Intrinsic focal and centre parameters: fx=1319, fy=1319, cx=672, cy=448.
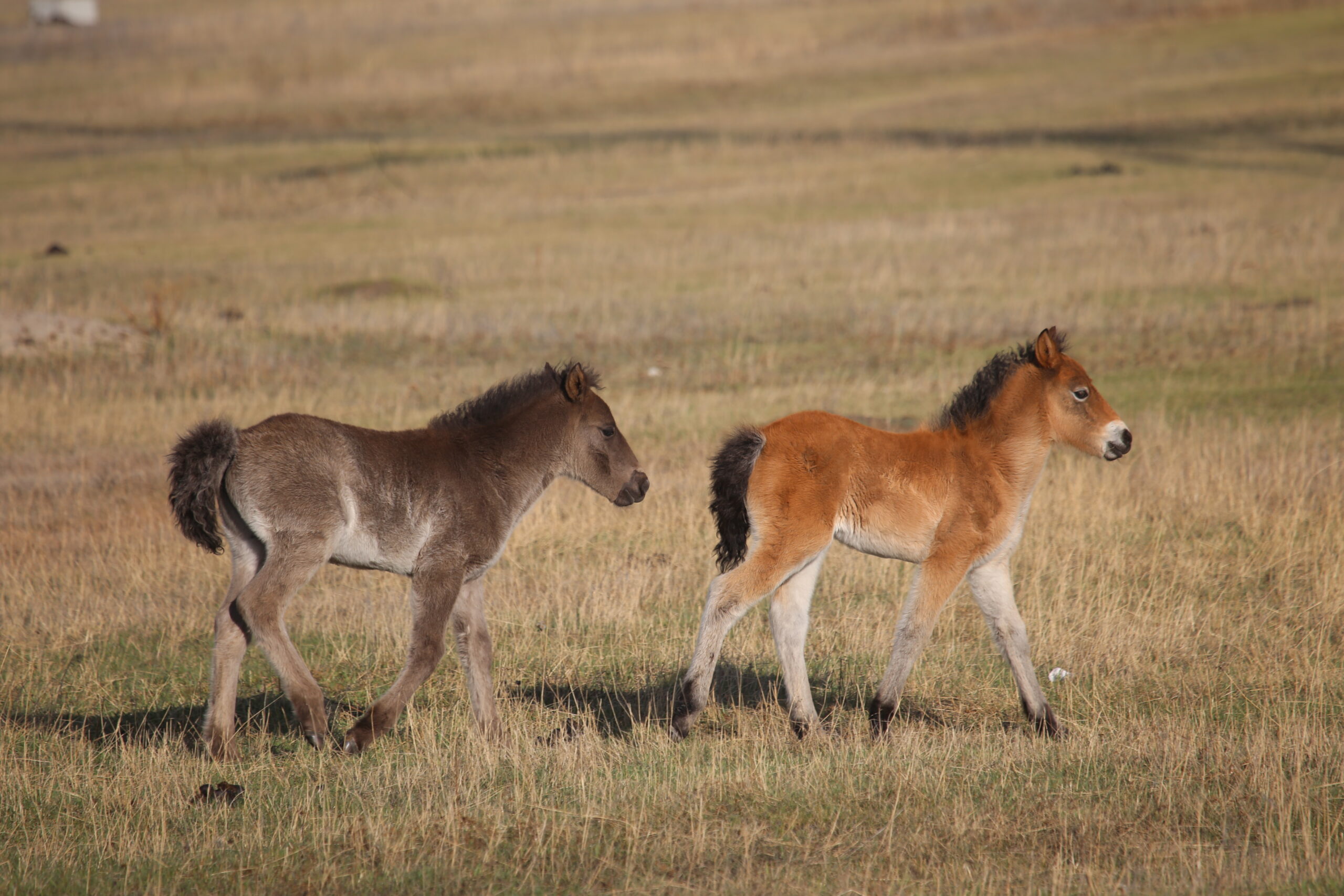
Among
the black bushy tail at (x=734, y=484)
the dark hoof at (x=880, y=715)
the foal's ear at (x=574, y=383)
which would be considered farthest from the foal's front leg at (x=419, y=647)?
the dark hoof at (x=880, y=715)

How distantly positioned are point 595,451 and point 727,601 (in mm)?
1359

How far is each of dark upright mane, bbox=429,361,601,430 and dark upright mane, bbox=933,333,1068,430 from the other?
7.37ft

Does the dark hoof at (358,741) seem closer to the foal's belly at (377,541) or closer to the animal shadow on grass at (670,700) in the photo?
the foal's belly at (377,541)

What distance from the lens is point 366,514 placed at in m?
7.36

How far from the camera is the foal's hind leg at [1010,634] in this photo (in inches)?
303

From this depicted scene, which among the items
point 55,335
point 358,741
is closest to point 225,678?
point 358,741

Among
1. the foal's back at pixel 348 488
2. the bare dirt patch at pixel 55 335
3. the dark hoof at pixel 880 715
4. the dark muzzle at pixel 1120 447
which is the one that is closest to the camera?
the foal's back at pixel 348 488

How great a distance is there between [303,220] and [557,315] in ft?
62.3

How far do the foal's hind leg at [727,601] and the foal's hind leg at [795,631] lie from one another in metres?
0.30

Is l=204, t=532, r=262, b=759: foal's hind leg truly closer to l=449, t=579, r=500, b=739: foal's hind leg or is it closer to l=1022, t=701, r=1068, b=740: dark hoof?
l=449, t=579, r=500, b=739: foal's hind leg

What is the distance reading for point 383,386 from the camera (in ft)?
63.6

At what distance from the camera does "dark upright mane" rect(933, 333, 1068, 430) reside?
827 cm

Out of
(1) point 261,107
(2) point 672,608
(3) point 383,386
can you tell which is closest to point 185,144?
(1) point 261,107

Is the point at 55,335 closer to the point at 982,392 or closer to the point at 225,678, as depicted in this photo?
the point at 225,678
